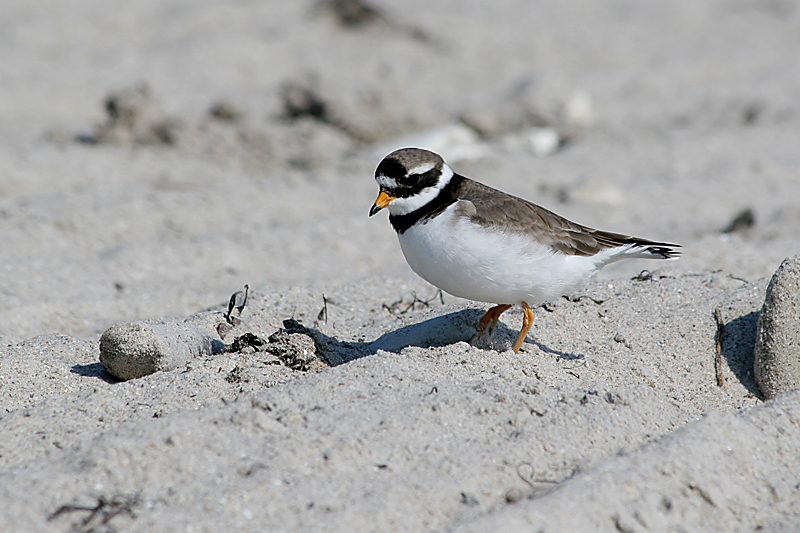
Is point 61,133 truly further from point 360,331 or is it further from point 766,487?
point 766,487

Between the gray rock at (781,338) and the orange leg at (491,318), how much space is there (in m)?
1.26

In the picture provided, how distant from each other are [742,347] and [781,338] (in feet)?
1.18

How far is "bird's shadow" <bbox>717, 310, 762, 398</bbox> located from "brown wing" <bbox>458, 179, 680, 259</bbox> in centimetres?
49

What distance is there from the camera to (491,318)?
13.8ft

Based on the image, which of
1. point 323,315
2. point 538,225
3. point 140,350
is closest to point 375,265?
point 323,315

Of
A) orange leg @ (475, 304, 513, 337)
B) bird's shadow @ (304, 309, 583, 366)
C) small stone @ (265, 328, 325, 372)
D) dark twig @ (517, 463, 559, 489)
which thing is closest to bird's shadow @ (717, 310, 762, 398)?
bird's shadow @ (304, 309, 583, 366)

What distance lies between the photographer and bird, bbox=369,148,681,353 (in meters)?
3.78

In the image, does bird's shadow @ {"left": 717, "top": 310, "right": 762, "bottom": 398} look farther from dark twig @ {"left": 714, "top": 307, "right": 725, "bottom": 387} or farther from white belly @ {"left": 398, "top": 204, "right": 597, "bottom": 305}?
white belly @ {"left": 398, "top": 204, "right": 597, "bottom": 305}

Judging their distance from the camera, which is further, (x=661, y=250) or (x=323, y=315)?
(x=323, y=315)

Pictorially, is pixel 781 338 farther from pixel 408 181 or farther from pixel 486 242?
pixel 408 181

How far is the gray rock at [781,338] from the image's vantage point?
3621 millimetres

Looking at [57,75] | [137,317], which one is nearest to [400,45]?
[57,75]

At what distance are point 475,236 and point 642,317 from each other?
1140 mm

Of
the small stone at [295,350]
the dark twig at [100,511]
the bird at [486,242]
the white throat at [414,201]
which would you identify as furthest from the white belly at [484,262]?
the dark twig at [100,511]
